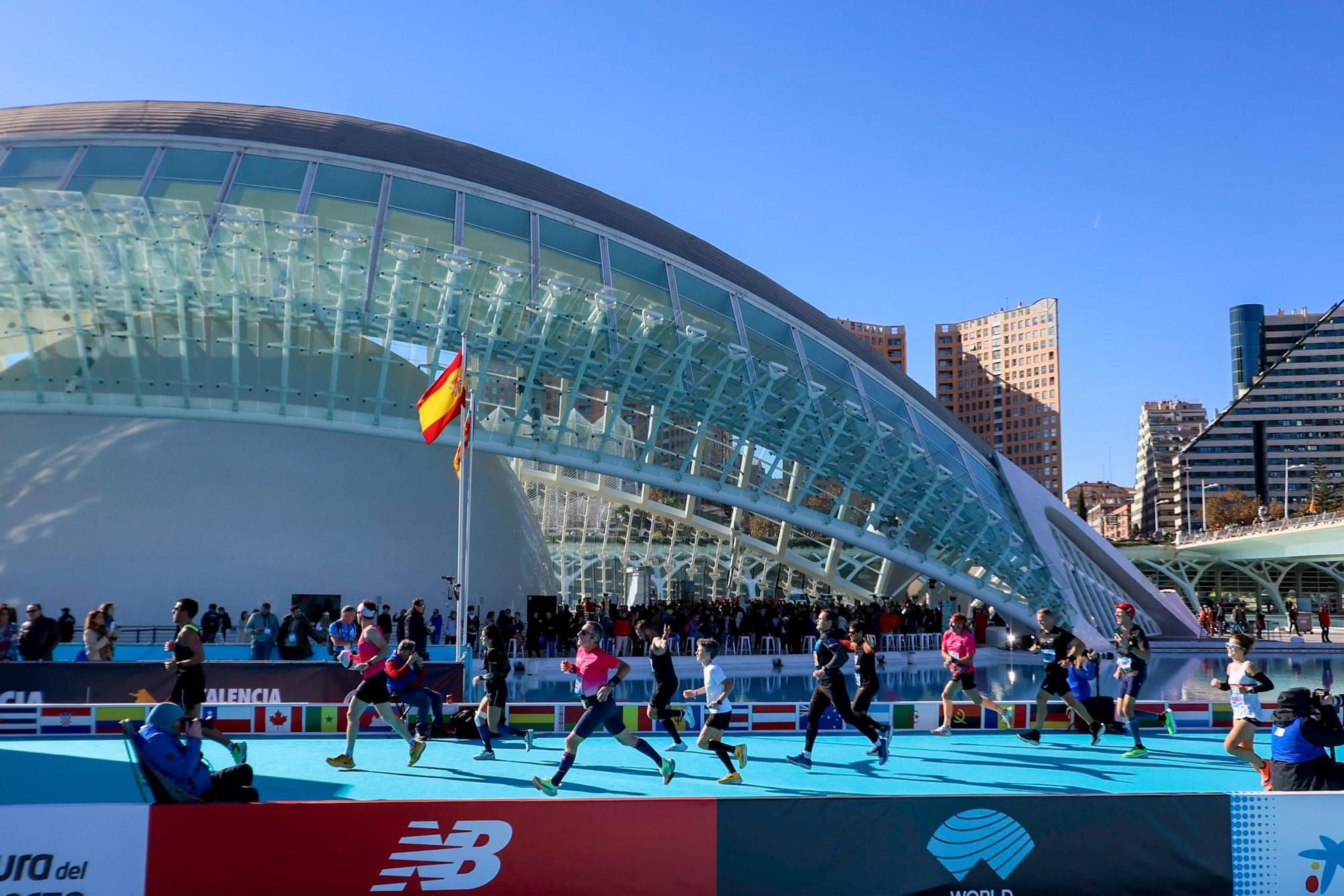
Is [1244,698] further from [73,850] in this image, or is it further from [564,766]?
[73,850]

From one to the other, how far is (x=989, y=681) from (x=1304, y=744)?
17122mm

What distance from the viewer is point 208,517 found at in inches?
1029

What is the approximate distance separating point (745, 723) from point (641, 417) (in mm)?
15982

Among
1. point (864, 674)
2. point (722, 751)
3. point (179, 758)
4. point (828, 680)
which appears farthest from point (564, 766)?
point (864, 674)

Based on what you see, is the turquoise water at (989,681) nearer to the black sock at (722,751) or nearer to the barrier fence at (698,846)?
the black sock at (722,751)

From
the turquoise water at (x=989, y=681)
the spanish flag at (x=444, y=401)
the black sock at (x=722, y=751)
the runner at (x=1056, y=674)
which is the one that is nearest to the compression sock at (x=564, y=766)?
the black sock at (x=722, y=751)

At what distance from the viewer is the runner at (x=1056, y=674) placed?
45.3ft

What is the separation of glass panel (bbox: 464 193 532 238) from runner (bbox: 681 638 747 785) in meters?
18.9

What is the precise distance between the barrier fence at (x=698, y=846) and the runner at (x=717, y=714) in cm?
395

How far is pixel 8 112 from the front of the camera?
99.0 feet

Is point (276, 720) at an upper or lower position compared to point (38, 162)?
lower

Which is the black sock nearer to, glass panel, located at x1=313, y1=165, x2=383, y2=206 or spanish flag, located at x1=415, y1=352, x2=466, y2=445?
spanish flag, located at x1=415, y1=352, x2=466, y2=445

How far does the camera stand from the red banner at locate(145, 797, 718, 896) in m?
6.60

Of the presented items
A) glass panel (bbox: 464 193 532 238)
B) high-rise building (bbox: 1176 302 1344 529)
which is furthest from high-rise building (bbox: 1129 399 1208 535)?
glass panel (bbox: 464 193 532 238)
